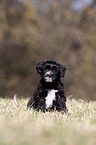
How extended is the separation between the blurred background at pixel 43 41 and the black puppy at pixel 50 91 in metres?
12.9

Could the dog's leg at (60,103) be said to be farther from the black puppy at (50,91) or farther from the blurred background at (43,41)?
the blurred background at (43,41)

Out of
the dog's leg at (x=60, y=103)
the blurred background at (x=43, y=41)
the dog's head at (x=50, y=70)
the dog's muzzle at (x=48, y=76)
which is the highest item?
the blurred background at (x=43, y=41)

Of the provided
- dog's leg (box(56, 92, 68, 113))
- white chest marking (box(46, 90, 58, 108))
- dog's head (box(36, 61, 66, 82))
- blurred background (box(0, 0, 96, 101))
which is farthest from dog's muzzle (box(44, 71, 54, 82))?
blurred background (box(0, 0, 96, 101))

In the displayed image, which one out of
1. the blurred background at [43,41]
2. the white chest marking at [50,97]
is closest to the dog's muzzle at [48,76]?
the white chest marking at [50,97]

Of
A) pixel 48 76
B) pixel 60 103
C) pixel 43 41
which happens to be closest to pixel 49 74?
pixel 48 76

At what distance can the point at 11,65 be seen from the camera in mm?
21109

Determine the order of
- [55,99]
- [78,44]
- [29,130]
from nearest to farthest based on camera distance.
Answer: [29,130] → [55,99] → [78,44]

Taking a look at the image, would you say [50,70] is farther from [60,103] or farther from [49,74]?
[60,103]

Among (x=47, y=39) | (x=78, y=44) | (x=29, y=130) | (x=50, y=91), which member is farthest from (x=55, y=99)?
(x=78, y=44)

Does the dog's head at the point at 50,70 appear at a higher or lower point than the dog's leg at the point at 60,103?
higher

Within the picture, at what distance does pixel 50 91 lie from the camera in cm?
579

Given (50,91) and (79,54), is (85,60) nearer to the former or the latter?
(79,54)

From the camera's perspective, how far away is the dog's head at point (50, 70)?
5.61 m

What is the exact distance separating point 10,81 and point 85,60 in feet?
19.5
